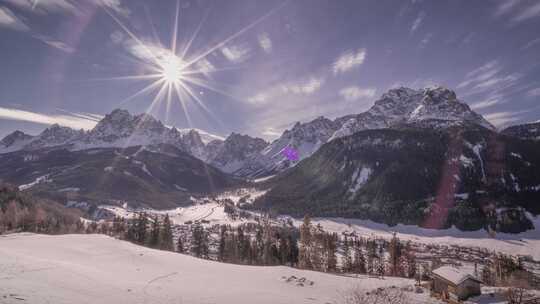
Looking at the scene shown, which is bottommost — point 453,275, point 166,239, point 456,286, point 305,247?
point 166,239

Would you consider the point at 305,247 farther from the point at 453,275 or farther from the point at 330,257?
the point at 453,275

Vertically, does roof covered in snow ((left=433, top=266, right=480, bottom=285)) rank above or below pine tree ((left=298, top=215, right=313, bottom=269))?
above

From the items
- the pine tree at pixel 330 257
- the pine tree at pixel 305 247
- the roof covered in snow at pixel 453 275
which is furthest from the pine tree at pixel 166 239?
the roof covered in snow at pixel 453 275

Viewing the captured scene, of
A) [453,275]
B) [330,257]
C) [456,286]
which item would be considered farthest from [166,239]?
[456,286]

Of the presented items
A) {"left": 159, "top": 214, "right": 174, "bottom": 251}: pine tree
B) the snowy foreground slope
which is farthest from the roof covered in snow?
{"left": 159, "top": 214, "right": 174, "bottom": 251}: pine tree

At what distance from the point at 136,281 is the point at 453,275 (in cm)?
3794

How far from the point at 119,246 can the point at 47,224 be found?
109m

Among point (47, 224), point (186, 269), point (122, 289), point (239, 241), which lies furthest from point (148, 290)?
point (47, 224)

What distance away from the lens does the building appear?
31.9 meters

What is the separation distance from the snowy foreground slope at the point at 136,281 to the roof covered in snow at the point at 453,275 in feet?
20.9

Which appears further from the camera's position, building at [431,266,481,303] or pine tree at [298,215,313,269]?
pine tree at [298,215,313,269]

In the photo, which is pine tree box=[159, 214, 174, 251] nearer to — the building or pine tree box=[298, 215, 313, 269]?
pine tree box=[298, 215, 313, 269]

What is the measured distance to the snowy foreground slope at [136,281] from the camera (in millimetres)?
18250

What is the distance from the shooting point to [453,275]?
33.6 m
